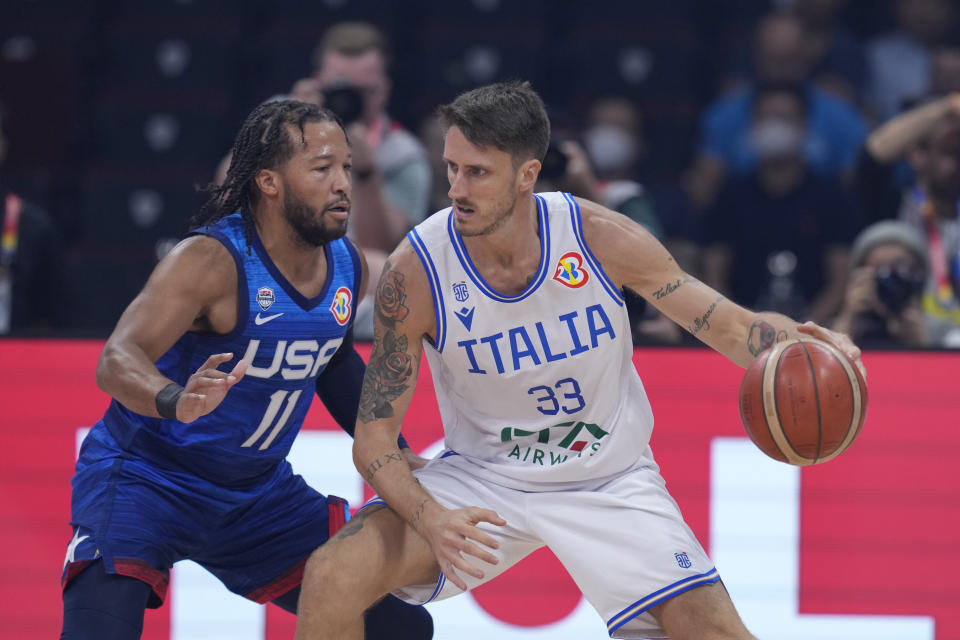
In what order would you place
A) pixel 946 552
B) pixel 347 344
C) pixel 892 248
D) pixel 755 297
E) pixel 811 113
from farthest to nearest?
pixel 811 113, pixel 755 297, pixel 892 248, pixel 946 552, pixel 347 344

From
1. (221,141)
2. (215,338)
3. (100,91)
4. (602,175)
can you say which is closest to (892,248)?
(602,175)

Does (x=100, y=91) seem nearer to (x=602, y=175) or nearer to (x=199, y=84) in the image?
(x=199, y=84)

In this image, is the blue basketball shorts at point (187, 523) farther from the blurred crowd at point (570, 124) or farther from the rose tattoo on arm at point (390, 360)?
the blurred crowd at point (570, 124)

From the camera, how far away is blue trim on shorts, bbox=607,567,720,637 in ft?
12.7

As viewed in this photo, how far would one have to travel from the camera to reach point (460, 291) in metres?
4.02

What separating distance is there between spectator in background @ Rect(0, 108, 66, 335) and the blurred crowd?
11 millimetres

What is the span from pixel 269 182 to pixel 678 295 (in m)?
1.35

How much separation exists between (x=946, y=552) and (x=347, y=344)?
2.56m

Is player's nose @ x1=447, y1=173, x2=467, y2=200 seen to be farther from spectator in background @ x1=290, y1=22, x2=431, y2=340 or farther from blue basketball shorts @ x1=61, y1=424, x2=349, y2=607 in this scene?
spectator in background @ x1=290, y1=22, x2=431, y2=340

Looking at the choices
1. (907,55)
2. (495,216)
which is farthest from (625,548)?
(907,55)

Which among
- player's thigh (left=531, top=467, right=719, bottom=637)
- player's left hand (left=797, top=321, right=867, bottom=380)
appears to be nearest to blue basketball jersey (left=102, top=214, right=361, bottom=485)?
player's thigh (left=531, top=467, right=719, bottom=637)

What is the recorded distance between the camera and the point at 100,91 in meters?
8.66

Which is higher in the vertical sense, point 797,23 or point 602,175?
point 797,23

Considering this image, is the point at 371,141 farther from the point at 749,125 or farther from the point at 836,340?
the point at 836,340
